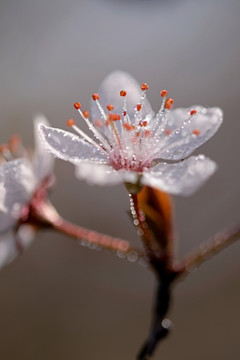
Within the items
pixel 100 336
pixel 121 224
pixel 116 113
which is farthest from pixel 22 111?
pixel 116 113

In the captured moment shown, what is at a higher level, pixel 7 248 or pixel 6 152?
pixel 6 152

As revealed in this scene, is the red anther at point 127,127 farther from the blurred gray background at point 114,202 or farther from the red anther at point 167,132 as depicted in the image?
the blurred gray background at point 114,202

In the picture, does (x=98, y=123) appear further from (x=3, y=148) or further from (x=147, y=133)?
(x=3, y=148)

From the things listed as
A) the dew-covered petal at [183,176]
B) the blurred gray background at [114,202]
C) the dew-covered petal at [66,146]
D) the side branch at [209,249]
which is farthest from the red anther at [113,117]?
the blurred gray background at [114,202]

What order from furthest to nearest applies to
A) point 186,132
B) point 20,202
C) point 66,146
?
point 20,202
point 186,132
point 66,146

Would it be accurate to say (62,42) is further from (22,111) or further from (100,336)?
(100,336)

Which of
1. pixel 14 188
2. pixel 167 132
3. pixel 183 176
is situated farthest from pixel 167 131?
pixel 14 188
